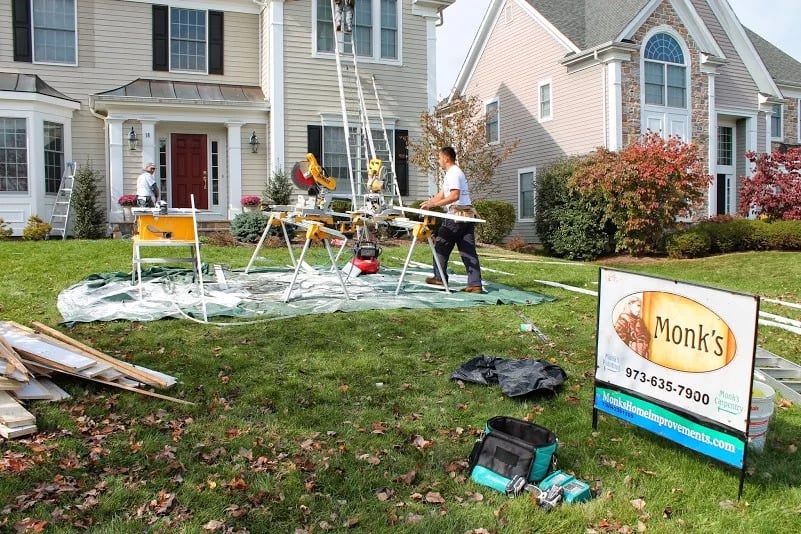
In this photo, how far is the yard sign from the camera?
11.3ft

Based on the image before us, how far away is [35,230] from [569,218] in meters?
13.4

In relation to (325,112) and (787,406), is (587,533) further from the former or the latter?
(325,112)

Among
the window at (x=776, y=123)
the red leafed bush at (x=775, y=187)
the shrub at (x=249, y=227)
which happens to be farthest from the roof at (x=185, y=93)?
the window at (x=776, y=123)

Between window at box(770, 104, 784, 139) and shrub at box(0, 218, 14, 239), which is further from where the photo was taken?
window at box(770, 104, 784, 139)

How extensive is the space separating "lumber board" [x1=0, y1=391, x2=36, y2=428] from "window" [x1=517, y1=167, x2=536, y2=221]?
67.0ft

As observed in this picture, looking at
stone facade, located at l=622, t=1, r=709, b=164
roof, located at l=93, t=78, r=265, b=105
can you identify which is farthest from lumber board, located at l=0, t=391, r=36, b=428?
stone facade, located at l=622, t=1, r=709, b=164

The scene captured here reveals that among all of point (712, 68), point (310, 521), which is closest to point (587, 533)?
point (310, 521)

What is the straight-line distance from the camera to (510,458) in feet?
12.0

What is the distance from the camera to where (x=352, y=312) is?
7.48m

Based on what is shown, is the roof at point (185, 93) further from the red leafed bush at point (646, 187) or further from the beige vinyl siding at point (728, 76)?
the beige vinyl siding at point (728, 76)

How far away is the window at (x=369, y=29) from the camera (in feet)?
59.5

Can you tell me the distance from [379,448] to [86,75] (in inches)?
652

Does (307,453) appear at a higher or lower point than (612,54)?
lower

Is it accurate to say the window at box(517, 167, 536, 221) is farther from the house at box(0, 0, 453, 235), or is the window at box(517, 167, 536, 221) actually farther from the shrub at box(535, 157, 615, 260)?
the house at box(0, 0, 453, 235)
